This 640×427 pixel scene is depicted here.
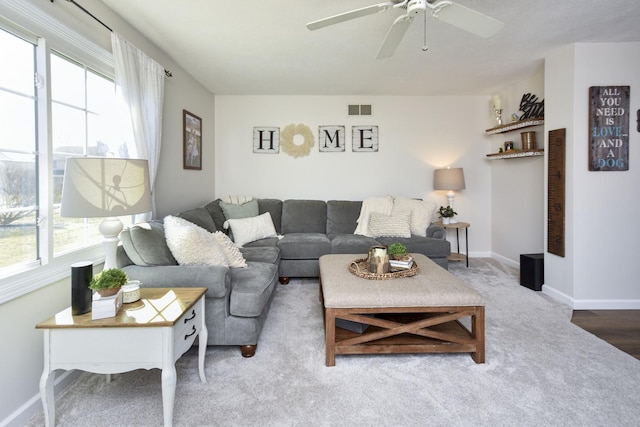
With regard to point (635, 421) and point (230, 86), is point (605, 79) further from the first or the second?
point (230, 86)

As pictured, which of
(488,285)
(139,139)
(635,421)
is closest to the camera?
(635,421)

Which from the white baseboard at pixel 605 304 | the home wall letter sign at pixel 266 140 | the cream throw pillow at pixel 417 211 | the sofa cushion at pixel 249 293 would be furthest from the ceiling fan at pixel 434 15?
the home wall letter sign at pixel 266 140

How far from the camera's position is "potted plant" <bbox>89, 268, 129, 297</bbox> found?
1467 millimetres

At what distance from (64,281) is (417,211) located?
361 cm

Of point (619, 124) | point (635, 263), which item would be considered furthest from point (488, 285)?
point (619, 124)

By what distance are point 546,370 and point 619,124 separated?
8.12 ft

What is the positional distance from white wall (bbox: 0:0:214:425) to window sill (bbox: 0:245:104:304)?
4 centimetres

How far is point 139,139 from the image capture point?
8.42ft

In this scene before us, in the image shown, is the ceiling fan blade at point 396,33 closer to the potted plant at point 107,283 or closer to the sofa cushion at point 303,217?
the potted plant at point 107,283

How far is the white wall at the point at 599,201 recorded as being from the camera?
2.98m

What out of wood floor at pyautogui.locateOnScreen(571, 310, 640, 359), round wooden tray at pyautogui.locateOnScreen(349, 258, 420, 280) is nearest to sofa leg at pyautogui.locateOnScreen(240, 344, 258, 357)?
round wooden tray at pyautogui.locateOnScreen(349, 258, 420, 280)

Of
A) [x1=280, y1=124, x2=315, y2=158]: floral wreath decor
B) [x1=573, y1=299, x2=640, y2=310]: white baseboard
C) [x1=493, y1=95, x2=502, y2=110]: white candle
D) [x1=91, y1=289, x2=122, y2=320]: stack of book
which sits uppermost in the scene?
[x1=493, y1=95, x2=502, y2=110]: white candle

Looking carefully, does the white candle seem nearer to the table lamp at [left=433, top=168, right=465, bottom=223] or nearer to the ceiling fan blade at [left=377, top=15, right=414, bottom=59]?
the table lamp at [left=433, top=168, right=465, bottom=223]

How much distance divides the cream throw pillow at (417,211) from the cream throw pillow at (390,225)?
0.26ft
